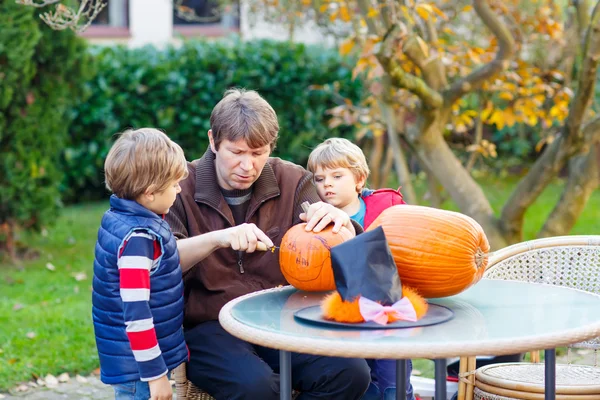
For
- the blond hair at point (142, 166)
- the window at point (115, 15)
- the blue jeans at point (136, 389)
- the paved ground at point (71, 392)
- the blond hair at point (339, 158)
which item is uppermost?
the window at point (115, 15)

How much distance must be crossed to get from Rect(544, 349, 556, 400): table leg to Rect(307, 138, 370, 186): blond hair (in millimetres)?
1174

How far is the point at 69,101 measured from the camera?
696 cm

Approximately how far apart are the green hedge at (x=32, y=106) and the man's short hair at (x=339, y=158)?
3.58 meters

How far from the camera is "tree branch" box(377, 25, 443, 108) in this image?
4555mm

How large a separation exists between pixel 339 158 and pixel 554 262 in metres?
0.97

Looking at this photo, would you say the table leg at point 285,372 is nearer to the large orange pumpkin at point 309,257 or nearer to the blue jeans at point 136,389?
the large orange pumpkin at point 309,257

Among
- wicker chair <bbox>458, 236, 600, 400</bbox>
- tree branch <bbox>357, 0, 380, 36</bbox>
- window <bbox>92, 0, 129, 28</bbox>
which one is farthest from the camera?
window <bbox>92, 0, 129, 28</bbox>

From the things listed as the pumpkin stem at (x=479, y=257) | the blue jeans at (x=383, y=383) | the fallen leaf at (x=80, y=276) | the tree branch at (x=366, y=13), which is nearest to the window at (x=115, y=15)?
the fallen leaf at (x=80, y=276)

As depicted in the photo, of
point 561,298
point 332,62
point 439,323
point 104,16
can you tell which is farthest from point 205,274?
point 104,16

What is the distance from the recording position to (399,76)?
4734 mm

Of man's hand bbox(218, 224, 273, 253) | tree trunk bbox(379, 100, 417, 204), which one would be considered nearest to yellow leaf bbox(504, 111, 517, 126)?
tree trunk bbox(379, 100, 417, 204)

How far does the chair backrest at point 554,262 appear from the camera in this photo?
3.28 metres

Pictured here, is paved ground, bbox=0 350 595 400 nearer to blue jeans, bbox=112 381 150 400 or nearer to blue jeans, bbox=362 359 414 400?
blue jeans, bbox=112 381 150 400

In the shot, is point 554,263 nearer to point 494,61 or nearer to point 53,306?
point 494,61
